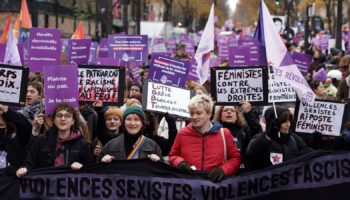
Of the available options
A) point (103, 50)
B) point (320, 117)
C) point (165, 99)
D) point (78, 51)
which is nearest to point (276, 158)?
point (320, 117)

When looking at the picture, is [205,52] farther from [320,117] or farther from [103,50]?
[103,50]

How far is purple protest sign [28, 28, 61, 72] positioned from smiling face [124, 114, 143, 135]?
14.0ft

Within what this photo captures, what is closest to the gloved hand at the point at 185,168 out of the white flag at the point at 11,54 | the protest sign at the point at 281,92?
the protest sign at the point at 281,92

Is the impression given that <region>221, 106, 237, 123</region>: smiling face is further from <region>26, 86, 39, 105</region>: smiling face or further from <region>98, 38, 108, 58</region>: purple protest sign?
<region>98, 38, 108, 58</region>: purple protest sign

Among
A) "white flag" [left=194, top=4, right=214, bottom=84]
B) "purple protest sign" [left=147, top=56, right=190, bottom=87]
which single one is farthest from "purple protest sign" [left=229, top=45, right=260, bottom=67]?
"purple protest sign" [left=147, top=56, right=190, bottom=87]

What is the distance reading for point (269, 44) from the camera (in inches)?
333

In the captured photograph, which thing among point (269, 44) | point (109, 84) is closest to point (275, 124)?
point (269, 44)

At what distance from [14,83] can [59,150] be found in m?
1.24

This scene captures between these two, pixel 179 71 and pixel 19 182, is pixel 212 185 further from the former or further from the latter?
pixel 179 71

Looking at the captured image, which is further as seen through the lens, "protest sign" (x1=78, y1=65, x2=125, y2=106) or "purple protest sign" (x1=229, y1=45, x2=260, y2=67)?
"purple protest sign" (x1=229, y1=45, x2=260, y2=67)

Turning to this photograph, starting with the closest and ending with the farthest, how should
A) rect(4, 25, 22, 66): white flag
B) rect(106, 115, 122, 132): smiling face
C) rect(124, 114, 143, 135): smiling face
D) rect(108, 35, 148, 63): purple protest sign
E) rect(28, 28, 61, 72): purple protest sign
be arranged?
rect(124, 114, 143, 135): smiling face
rect(106, 115, 122, 132): smiling face
rect(4, 25, 22, 66): white flag
rect(28, 28, 61, 72): purple protest sign
rect(108, 35, 148, 63): purple protest sign

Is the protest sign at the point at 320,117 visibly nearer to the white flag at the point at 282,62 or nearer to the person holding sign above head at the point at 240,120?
the white flag at the point at 282,62

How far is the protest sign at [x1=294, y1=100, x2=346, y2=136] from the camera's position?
26.7 feet

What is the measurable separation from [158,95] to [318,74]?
5526mm
